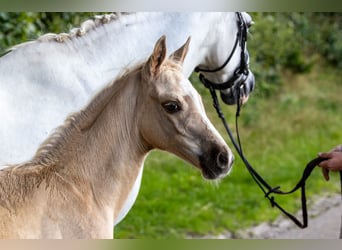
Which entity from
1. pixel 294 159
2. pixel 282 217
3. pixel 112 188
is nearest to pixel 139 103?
pixel 112 188

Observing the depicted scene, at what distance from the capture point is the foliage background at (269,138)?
4.14 meters

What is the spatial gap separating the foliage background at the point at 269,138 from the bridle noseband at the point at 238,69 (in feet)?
2.10

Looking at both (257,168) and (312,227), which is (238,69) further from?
(257,168)

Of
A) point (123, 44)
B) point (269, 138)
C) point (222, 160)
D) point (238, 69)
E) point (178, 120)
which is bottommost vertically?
point (269, 138)

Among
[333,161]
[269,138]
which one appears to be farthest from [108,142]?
[269,138]

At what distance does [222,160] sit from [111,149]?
34 cm

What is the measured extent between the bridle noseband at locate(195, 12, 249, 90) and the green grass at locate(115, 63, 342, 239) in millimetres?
532

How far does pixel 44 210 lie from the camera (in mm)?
2070

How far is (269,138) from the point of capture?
4871 mm

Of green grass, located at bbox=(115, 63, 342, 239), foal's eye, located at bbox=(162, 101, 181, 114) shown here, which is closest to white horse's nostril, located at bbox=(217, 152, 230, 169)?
foal's eye, located at bbox=(162, 101, 181, 114)

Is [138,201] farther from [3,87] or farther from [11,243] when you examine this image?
[11,243]

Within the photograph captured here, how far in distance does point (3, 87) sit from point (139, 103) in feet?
1.83

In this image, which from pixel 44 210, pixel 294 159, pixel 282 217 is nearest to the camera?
pixel 44 210

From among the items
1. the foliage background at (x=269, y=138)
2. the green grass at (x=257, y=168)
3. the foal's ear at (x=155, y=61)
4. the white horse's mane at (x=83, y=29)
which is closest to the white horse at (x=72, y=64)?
the white horse's mane at (x=83, y=29)
